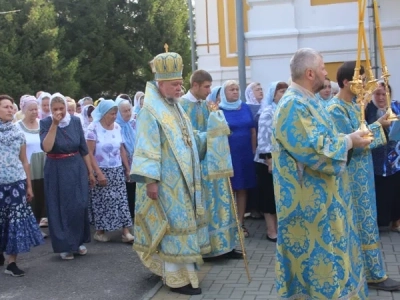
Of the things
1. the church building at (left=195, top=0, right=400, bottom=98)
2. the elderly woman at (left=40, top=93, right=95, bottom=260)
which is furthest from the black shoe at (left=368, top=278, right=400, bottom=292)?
the church building at (left=195, top=0, right=400, bottom=98)

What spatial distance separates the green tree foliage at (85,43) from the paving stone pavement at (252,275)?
25.1 metres

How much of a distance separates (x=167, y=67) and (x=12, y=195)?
2.17 m

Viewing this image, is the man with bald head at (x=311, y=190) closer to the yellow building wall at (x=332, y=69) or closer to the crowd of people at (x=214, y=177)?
the crowd of people at (x=214, y=177)

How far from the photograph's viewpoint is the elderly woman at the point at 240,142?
7.82 metres

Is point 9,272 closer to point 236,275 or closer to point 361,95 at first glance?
point 236,275

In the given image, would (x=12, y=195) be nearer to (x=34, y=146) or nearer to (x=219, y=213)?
(x=34, y=146)

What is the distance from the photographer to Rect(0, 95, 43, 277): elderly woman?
22.5 feet

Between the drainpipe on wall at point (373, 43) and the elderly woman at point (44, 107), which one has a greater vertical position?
the drainpipe on wall at point (373, 43)

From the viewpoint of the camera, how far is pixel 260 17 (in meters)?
11.8

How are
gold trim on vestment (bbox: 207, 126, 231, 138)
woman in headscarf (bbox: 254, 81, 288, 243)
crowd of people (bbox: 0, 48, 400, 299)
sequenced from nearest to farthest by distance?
crowd of people (bbox: 0, 48, 400, 299) < gold trim on vestment (bbox: 207, 126, 231, 138) < woman in headscarf (bbox: 254, 81, 288, 243)

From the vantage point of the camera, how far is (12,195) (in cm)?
690

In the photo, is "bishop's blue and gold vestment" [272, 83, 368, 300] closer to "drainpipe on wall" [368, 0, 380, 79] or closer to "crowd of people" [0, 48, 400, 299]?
"crowd of people" [0, 48, 400, 299]

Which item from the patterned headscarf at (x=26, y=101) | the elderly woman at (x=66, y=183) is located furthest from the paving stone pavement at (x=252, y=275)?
the patterned headscarf at (x=26, y=101)

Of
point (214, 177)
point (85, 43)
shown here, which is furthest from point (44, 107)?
point (85, 43)
